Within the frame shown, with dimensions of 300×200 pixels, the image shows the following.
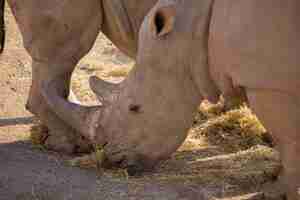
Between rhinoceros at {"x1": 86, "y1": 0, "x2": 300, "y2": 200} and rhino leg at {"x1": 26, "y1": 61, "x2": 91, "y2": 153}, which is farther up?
rhinoceros at {"x1": 86, "y1": 0, "x2": 300, "y2": 200}

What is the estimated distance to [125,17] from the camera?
18.9ft

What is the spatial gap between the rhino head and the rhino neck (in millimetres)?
723

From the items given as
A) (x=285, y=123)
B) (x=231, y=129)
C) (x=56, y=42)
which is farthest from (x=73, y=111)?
(x=285, y=123)

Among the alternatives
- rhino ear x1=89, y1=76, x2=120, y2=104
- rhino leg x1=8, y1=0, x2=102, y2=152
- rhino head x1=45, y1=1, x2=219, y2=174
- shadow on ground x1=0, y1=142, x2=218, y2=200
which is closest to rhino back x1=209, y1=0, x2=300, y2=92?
rhino head x1=45, y1=1, x2=219, y2=174

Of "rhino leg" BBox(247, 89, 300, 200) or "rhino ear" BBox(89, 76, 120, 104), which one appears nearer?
"rhino leg" BBox(247, 89, 300, 200)

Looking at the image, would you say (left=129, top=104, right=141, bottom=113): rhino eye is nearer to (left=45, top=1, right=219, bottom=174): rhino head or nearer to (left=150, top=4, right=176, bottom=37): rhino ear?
(left=45, top=1, right=219, bottom=174): rhino head

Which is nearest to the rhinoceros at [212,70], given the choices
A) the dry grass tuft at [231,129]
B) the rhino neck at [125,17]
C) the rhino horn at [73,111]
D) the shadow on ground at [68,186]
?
the rhino horn at [73,111]

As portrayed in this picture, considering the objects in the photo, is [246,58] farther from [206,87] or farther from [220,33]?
[206,87]

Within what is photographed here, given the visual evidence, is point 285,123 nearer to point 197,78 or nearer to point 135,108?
point 197,78

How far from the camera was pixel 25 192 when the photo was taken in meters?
4.62

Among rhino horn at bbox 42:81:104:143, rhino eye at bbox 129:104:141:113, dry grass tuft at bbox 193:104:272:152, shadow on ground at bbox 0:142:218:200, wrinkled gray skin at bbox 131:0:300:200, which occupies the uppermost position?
wrinkled gray skin at bbox 131:0:300:200

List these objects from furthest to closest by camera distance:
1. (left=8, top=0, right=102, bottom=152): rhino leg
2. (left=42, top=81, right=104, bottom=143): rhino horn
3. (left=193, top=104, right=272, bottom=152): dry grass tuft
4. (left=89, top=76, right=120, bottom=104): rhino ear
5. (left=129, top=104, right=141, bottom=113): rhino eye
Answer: (left=193, top=104, right=272, bottom=152): dry grass tuft → (left=8, top=0, right=102, bottom=152): rhino leg → (left=42, top=81, right=104, bottom=143): rhino horn → (left=89, top=76, right=120, bottom=104): rhino ear → (left=129, top=104, right=141, bottom=113): rhino eye

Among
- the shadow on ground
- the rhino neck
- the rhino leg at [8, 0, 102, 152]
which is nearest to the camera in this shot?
the shadow on ground

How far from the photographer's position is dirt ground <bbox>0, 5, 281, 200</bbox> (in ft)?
15.4
